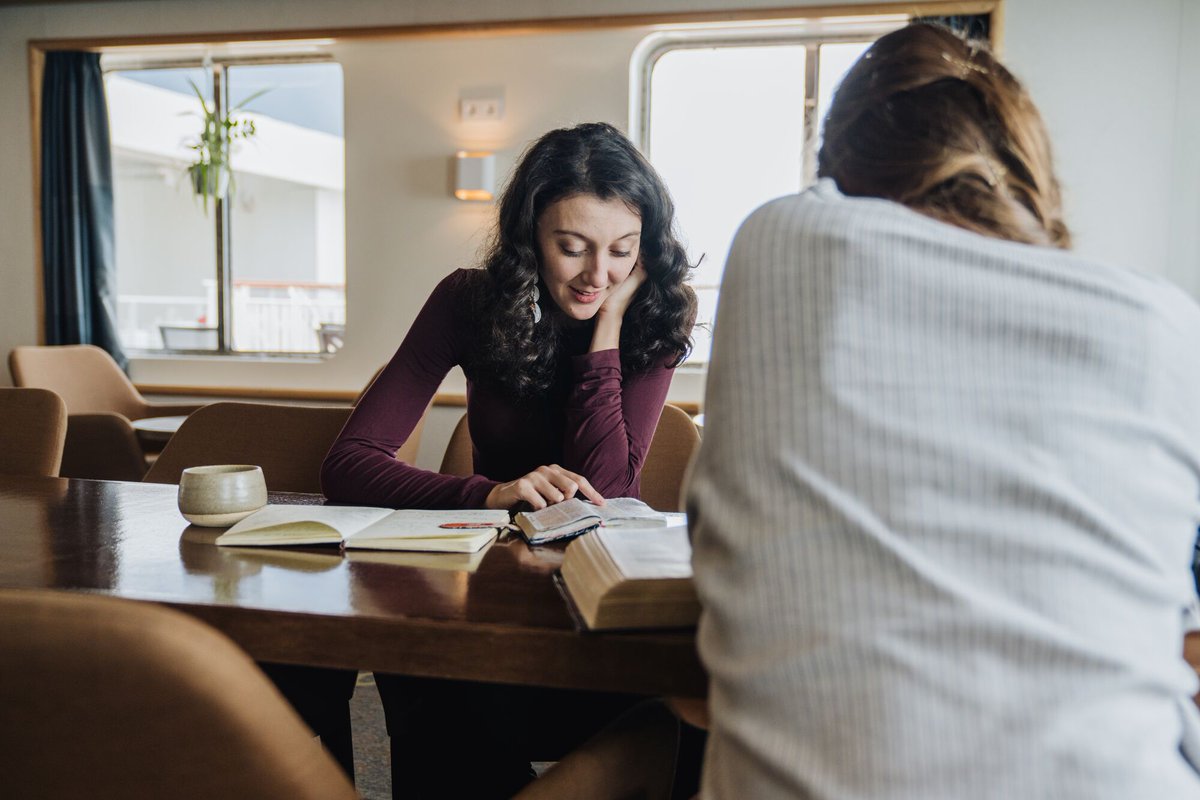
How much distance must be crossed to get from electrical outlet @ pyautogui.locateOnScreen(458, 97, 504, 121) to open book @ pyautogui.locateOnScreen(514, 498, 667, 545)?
3.77 m

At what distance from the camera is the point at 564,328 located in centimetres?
191

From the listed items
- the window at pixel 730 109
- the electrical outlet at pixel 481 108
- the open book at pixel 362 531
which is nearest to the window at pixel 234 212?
the electrical outlet at pixel 481 108

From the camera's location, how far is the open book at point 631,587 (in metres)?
0.88

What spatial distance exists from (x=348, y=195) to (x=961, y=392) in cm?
479

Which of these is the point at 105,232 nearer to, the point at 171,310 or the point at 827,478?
the point at 171,310

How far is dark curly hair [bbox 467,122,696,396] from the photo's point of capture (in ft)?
5.81

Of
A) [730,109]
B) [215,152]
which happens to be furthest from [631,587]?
[215,152]

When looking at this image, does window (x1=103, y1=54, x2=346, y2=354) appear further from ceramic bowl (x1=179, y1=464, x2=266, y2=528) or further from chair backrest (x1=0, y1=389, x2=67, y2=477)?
ceramic bowl (x1=179, y1=464, x2=266, y2=528)

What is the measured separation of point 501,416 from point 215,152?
4.08 meters

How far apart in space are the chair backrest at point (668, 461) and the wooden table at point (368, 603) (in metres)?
0.79

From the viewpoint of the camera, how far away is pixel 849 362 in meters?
0.65

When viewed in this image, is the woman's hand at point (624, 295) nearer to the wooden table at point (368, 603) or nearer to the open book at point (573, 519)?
the open book at point (573, 519)

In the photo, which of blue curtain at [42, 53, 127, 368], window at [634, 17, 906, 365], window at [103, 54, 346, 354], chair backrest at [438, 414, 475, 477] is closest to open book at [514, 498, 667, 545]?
chair backrest at [438, 414, 475, 477]

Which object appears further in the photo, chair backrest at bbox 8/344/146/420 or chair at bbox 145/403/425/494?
chair backrest at bbox 8/344/146/420
